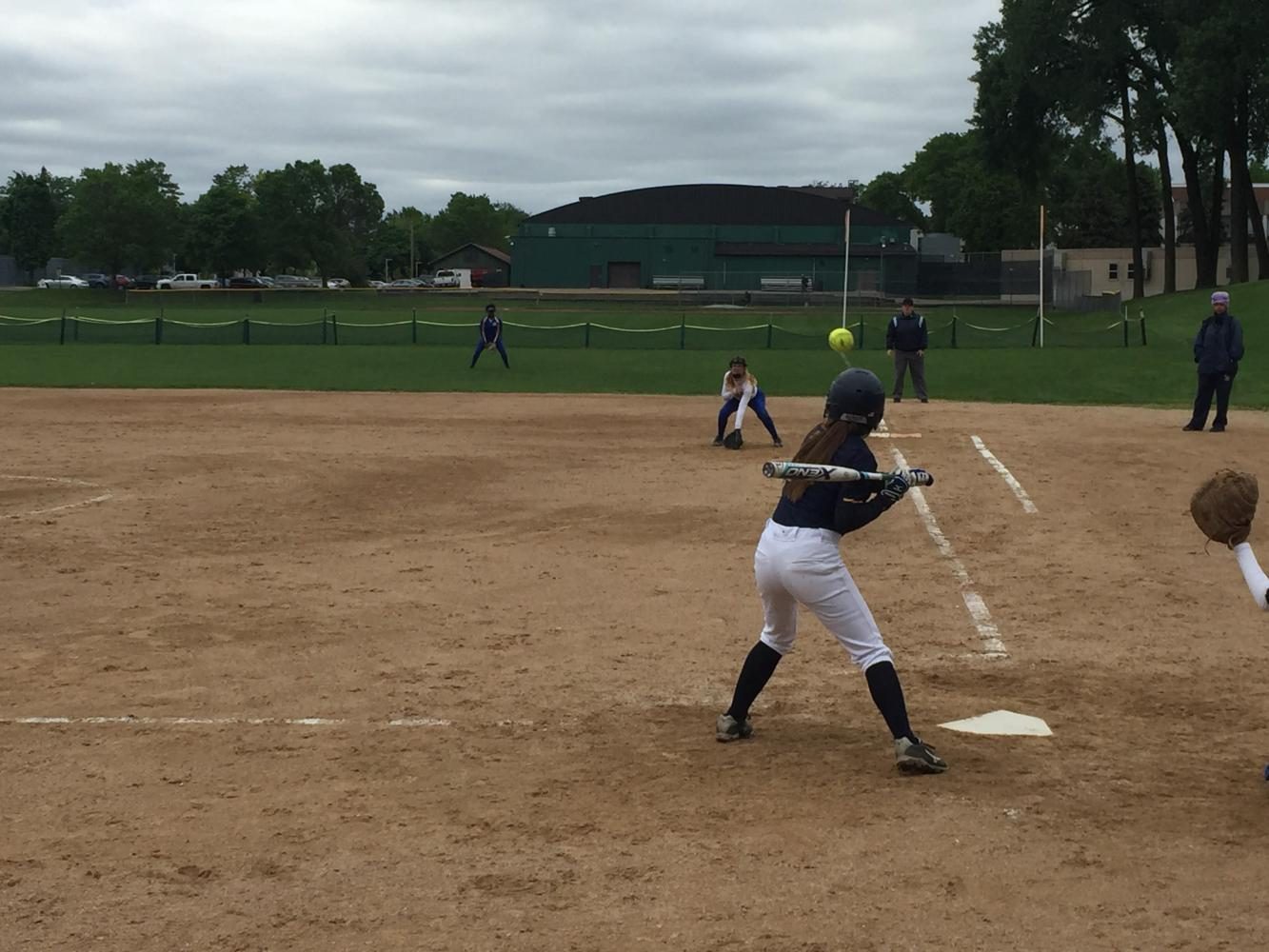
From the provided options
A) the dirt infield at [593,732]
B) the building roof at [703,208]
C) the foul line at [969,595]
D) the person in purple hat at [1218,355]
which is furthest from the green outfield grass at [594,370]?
the building roof at [703,208]

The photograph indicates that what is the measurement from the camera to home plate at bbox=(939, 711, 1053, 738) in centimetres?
788

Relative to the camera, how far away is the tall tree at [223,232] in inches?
4294

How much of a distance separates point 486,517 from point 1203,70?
50970mm

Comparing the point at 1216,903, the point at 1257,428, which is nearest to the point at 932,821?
the point at 1216,903

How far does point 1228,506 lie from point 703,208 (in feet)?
320

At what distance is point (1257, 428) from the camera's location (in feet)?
75.4

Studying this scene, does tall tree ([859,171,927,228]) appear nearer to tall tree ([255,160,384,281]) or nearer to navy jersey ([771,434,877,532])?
tall tree ([255,160,384,281])

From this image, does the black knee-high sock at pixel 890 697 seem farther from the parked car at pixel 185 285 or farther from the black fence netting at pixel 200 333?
the parked car at pixel 185 285

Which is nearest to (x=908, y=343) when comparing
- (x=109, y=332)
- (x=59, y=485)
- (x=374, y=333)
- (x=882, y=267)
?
(x=59, y=485)

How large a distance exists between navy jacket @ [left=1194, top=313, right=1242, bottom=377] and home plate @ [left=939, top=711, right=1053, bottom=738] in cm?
1494

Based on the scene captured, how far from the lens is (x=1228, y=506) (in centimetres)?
636

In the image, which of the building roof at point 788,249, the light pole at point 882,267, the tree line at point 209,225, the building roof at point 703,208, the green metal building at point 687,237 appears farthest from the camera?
the tree line at point 209,225

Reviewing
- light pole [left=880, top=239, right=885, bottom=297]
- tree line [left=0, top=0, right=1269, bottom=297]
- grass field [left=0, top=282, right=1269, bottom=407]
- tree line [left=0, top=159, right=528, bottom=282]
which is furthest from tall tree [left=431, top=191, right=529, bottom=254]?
grass field [left=0, top=282, right=1269, bottom=407]

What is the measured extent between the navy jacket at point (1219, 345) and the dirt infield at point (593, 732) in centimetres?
568
